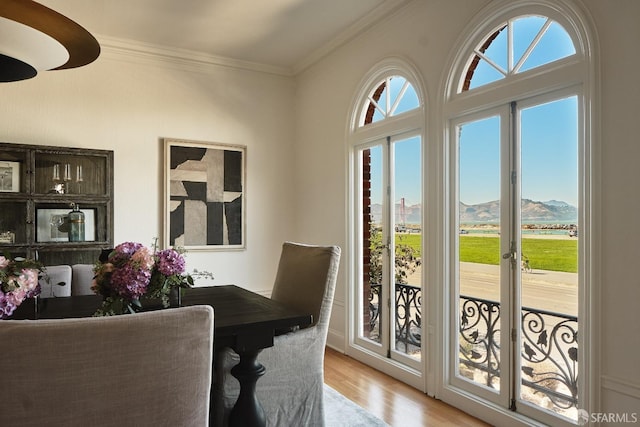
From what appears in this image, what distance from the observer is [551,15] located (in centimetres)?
249

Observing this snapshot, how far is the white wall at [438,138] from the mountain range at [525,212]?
0.79 ft

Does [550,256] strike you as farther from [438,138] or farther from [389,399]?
[389,399]

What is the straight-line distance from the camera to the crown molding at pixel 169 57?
14.2 ft

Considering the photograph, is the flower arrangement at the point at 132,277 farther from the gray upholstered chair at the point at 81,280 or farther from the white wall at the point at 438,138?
the white wall at the point at 438,138

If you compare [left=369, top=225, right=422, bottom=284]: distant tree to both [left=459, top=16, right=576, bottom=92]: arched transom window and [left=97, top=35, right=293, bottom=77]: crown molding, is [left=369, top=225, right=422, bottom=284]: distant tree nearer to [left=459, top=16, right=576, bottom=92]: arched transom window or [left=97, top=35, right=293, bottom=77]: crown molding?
[left=459, top=16, right=576, bottom=92]: arched transom window

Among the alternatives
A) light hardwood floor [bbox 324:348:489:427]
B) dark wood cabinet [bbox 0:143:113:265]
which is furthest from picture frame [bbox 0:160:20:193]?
light hardwood floor [bbox 324:348:489:427]

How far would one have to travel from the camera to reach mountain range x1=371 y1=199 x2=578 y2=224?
8.09ft

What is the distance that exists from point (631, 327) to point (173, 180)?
13.0 feet

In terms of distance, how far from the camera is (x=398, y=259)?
12.3 feet

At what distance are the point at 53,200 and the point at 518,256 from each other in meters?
3.66

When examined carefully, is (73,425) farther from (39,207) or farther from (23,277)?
(39,207)

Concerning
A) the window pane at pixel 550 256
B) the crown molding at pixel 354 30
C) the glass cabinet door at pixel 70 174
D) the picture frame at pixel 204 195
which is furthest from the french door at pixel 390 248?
the glass cabinet door at pixel 70 174

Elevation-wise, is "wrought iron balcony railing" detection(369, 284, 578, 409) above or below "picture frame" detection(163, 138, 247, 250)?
below

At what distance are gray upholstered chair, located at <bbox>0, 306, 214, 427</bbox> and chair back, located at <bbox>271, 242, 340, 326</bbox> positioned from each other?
1.35 meters
